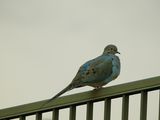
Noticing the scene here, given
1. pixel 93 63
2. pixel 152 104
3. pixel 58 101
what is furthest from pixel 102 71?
pixel 152 104

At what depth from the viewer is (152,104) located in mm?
2379

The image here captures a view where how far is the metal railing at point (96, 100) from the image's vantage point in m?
1.26

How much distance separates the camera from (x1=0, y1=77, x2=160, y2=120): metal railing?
4.12 feet

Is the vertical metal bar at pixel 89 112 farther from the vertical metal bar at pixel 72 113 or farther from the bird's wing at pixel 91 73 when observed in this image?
the bird's wing at pixel 91 73

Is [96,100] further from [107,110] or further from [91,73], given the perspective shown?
[91,73]

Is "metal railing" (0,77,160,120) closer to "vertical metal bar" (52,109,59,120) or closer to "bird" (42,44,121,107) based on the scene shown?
"vertical metal bar" (52,109,59,120)

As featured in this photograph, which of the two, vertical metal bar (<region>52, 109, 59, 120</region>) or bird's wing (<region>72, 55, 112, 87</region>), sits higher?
bird's wing (<region>72, 55, 112, 87</region>)

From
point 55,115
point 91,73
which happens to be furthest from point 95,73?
point 55,115

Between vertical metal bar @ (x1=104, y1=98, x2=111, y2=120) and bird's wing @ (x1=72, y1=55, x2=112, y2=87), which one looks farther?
bird's wing @ (x1=72, y1=55, x2=112, y2=87)

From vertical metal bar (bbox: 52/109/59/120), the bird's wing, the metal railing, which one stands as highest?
the bird's wing

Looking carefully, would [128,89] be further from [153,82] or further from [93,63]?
[93,63]

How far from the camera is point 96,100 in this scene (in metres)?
1.29

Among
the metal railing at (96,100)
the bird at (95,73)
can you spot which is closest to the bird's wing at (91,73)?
the bird at (95,73)

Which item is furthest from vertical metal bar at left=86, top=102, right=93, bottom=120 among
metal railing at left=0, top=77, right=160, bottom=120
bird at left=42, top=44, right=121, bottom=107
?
bird at left=42, top=44, right=121, bottom=107
